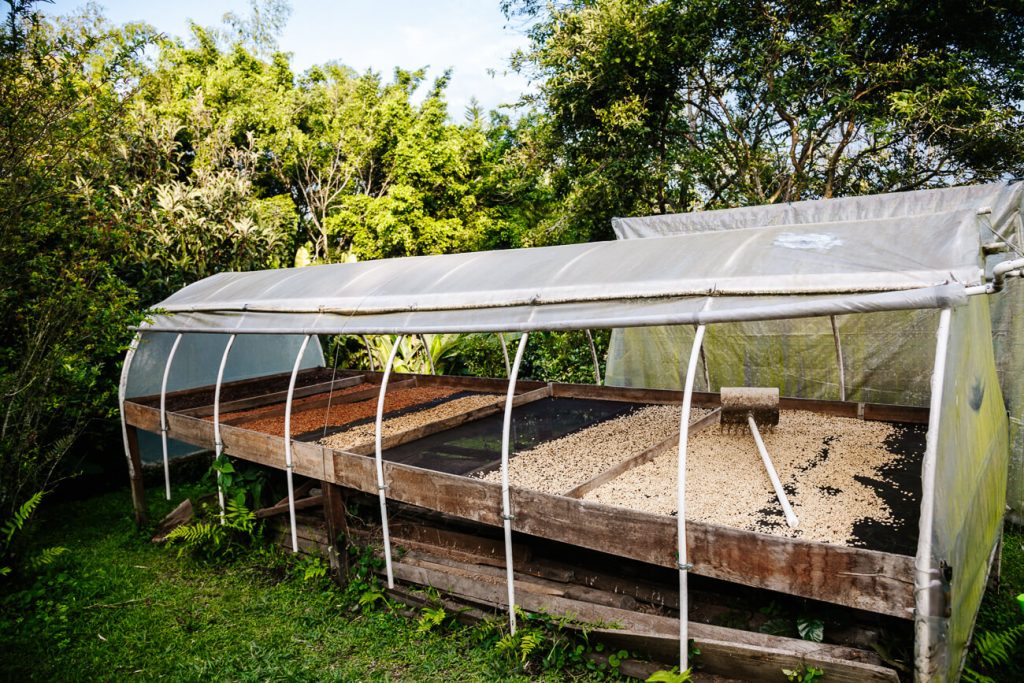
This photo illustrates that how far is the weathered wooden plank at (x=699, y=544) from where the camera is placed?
248 cm

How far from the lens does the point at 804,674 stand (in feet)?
9.00

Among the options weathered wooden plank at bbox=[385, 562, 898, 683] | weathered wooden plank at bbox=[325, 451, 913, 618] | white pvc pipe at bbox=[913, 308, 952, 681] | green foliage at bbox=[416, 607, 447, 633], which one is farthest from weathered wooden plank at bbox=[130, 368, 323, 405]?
white pvc pipe at bbox=[913, 308, 952, 681]

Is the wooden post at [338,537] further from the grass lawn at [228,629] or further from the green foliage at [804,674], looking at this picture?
the green foliage at [804,674]

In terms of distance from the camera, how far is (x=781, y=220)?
599cm

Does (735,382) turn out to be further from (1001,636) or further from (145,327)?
(145,327)

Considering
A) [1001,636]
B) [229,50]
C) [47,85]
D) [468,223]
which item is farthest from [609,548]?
[229,50]

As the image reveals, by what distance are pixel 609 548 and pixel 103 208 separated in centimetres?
605

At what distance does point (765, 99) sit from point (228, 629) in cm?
1080

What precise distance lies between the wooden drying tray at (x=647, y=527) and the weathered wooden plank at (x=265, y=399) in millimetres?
495

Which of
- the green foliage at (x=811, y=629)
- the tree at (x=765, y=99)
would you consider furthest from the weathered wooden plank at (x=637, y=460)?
the tree at (x=765, y=99)

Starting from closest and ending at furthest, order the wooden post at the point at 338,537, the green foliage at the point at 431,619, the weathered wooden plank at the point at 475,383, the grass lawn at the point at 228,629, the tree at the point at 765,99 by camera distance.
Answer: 1. the grass lawn at the point at 228,629
2. the green foliage at the point at 431,619
3. the wooden post at the point at 338,537
4. the weathered wooden plank at the point at 475,383
5. the tree at the point at 765,99

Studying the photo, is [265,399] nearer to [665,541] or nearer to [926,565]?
[665,541]

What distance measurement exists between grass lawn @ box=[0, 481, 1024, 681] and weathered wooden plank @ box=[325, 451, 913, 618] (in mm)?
836

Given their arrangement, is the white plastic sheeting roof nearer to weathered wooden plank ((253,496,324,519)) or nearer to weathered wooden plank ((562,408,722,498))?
weathered wooden plank ((562,408,722,498))
